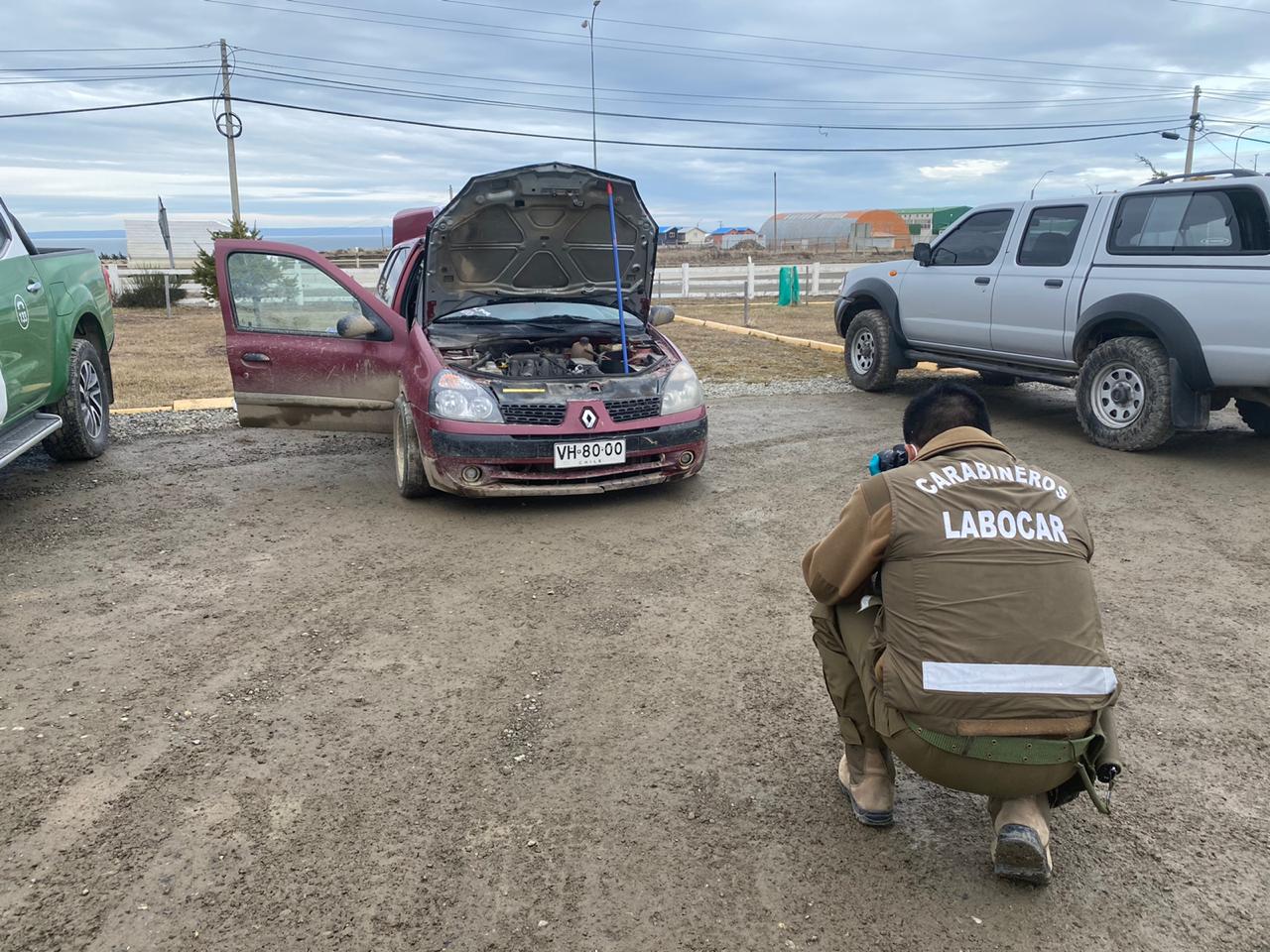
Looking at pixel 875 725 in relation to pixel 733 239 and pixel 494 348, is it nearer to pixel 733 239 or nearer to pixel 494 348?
pixel 494 348

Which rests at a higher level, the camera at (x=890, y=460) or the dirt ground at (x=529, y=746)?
the camera at (x=890, y=460)

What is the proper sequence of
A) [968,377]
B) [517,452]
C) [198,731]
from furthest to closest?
[968,377] → [517,452] → [198,731]

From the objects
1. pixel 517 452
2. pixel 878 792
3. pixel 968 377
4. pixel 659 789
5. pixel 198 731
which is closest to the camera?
pixel 878 792

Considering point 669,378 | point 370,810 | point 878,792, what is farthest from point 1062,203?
point 370,810

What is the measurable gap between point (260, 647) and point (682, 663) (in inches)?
70.0

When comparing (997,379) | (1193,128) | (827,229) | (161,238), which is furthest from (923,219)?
(997,379)

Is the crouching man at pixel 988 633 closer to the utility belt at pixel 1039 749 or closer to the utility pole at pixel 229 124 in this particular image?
the utility belt at pixel 1039 749

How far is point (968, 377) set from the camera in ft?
36.7

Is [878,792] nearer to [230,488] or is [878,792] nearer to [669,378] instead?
[669,378]

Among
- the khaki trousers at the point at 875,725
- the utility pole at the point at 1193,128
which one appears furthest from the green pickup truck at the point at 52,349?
the utility pole at the point at 1193,128

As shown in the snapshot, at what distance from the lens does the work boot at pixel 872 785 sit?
275 cm

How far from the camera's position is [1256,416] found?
7.82m

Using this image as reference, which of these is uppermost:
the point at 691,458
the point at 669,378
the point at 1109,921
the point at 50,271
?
the point at 50,271

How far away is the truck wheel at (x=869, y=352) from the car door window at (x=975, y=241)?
886 millimetres
